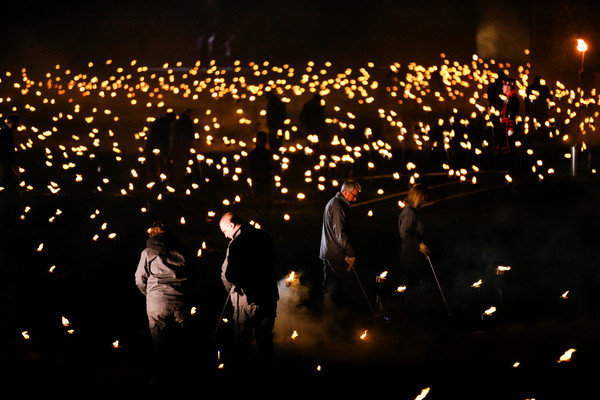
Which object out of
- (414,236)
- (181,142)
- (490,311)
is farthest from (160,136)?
(490,311)

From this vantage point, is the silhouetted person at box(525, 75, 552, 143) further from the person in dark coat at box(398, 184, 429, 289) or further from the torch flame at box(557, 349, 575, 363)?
the torch flame at box(557, 349, 575, 363)

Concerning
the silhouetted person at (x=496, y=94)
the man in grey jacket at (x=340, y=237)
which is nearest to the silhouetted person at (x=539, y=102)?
the silhouetted person at (x=496, y=94)

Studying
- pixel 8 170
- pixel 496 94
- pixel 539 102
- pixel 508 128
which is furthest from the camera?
pixel 539 102

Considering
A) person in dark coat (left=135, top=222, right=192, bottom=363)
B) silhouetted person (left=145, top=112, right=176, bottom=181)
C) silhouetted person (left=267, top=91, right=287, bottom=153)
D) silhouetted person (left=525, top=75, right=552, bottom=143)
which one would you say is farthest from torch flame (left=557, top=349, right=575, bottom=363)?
silhouetted person (left=525, top=75, right=552, bottom=143)

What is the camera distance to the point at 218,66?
30328 mm

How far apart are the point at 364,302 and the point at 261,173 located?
4274 mm

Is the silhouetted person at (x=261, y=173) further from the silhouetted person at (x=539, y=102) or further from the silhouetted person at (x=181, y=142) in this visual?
the silhouetted person at (x=539, y=102)

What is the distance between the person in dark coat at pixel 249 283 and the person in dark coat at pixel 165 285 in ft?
1.53

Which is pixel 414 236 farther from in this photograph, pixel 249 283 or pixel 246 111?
pixel 246 111

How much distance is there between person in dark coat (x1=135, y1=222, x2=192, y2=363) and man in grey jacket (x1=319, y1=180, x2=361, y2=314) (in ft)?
8.53

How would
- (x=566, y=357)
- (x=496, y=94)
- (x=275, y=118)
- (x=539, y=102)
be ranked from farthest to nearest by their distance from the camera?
(x=539, y=102) → (x=275, y=118) → (x=496, y=94) → (x=566, y=357)

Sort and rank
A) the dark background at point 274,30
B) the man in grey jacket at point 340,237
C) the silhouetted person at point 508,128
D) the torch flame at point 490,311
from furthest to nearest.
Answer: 1. the dark background at point 274,30
2. the silhouetted person at point 508,128
3. the man in grey jacket at point 340,237
4. the torch flame at point 490,311

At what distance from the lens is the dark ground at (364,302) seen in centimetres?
759

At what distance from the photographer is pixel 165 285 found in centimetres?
747
